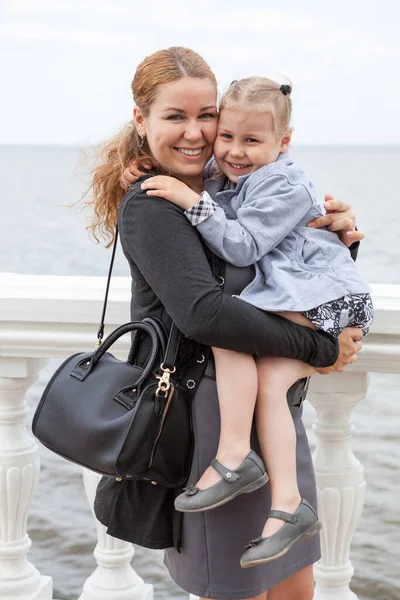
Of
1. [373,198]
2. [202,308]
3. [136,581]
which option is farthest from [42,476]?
[373,198]

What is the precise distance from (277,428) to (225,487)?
171mm

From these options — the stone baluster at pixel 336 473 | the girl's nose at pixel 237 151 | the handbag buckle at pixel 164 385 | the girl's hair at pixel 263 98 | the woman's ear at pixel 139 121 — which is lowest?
the stone baluster at pixel 336 473

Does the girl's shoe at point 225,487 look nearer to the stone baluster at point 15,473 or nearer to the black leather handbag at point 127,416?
the black leather handbag at point 127,416

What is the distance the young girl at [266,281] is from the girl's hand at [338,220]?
23 millimetres

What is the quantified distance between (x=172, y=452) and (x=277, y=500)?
0.25 metres

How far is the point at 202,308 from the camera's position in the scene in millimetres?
1879

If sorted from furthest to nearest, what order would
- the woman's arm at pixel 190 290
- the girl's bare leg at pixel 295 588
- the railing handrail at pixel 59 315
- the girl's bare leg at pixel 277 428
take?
the railing handrail at pixel 59 315 → the girl's bare leg at pixel 295 588 → the girl's bare leg at pixel 277 428 → the woman's arm at pixel 190 290

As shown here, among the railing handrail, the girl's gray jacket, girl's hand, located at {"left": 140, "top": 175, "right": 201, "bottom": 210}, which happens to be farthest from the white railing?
girl's hand, located at {"left": 140, "top": 175, "right": 201, "bottom": 210}

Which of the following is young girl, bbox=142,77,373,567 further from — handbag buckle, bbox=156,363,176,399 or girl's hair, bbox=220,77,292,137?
handbag buckle, bbox=156,363,176,399

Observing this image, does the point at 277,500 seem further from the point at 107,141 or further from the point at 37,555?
the point at 37,555

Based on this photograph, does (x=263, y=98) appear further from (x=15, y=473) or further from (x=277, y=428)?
(x=15, y=473)

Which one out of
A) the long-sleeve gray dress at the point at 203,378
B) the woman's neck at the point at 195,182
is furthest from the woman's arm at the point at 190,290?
the woman's neck at the point at 195,182

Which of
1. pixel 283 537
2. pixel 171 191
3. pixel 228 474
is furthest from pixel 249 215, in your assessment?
pixel 283 537

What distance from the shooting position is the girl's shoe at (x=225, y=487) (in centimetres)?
195
